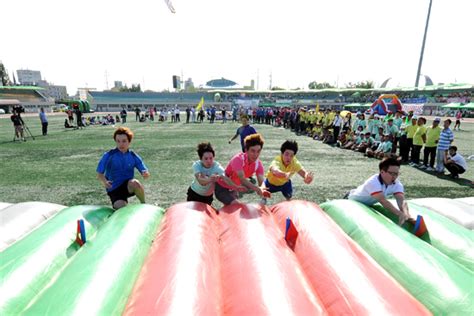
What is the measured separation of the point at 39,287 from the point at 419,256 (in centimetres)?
301

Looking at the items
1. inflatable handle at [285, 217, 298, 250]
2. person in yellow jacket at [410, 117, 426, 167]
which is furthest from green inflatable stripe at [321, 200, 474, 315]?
person in yellow jacket at [410, 117, 426, 167]

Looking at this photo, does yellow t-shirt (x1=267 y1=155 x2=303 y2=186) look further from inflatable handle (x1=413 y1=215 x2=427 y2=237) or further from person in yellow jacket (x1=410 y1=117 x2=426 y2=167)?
person in yellow jacket (x1=410 y1=117 x2=426 y2=167)

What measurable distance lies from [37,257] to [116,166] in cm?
171

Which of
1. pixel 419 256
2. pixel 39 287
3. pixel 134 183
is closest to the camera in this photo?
pixel 39 287

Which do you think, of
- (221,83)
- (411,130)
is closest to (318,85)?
(221,83)

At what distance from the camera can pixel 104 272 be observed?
2186mm

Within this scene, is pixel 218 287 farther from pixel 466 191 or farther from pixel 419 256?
pixel 466 191

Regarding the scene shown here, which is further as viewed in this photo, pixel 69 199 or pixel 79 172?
pixel 79 172

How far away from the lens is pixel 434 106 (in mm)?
48656

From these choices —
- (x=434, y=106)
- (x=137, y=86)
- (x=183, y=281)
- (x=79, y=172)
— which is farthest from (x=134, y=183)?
(x=137, y=86)

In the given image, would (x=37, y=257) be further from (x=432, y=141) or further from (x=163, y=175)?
(x=432, y=141)

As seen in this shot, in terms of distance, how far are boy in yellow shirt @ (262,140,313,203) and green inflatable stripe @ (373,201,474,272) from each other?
4.55 feet

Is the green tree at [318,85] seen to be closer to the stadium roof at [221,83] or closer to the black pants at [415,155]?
the stadium roof at [221,83]

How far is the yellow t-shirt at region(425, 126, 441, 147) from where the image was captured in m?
8.67
